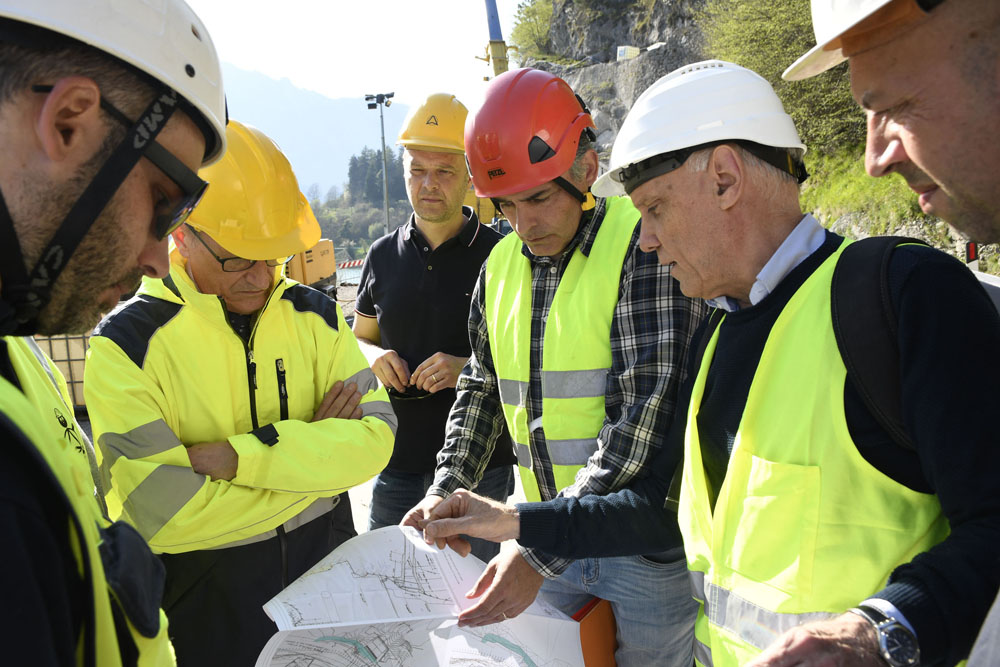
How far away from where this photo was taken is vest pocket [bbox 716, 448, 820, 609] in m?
1.36

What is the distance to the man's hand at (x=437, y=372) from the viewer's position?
127 inches

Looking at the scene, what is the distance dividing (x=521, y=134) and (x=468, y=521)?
4.31 feet

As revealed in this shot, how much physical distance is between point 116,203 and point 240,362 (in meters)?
1.32

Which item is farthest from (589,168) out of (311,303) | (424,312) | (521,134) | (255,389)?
(255,389)

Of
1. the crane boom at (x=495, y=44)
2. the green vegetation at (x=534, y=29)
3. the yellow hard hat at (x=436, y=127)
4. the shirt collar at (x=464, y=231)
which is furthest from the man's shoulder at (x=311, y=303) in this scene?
the green vegetation at (x=534, y=29)

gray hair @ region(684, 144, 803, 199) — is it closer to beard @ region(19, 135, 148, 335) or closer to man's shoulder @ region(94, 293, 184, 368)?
beard @ region(19, 135, 148, 335)

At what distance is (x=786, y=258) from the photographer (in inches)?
64.1

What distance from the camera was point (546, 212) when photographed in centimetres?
240

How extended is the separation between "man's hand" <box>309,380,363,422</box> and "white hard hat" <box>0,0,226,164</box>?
→ 1.22 m

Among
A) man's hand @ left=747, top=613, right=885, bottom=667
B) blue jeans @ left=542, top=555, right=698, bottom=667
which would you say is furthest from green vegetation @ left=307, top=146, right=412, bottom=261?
man's hand @ left=747, top=613, right=885, bottom=667

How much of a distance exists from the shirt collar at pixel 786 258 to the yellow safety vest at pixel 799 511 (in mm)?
90

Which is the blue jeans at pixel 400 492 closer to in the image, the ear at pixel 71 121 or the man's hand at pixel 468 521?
the man's hand at pixel 468 521

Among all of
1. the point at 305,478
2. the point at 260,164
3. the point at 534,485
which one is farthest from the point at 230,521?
the point at 260,164

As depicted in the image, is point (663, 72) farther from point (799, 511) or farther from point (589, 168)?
point (799, 511)
